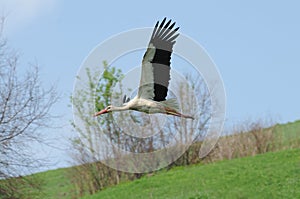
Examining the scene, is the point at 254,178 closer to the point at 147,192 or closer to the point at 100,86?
the point at 147,192

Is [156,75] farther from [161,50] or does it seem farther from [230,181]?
[230,181]

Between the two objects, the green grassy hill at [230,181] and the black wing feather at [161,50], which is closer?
the black wing feather at [161,50]

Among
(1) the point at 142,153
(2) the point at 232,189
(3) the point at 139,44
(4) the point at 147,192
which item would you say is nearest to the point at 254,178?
(2) the point at 232,189

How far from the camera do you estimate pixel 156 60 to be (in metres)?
7.63

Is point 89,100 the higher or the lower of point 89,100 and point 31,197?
the higher

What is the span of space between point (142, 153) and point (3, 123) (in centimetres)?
697

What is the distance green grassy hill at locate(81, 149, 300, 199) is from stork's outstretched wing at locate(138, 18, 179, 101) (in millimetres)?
9882

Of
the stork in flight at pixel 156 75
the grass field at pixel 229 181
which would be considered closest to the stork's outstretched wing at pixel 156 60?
the stork in flight at pixel 156 75

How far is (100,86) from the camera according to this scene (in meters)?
23.4

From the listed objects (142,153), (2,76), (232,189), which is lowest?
(232,189)

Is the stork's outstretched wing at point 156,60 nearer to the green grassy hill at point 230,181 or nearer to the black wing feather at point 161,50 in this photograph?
the black wing feather at point 161,50

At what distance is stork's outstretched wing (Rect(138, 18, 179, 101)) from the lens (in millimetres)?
7590

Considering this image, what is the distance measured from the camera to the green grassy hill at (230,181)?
59.9ft

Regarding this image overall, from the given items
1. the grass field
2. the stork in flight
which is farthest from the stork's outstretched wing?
the grass field
